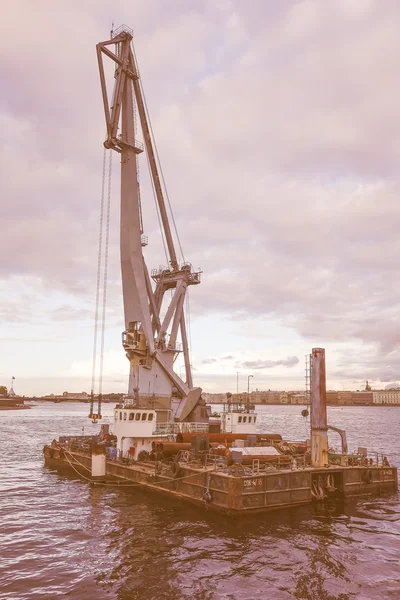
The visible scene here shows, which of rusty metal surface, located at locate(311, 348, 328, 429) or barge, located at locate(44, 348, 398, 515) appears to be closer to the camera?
barge, located at locate(44, 348, 398, 515)

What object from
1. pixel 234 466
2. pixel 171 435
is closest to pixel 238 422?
pixel 171 435

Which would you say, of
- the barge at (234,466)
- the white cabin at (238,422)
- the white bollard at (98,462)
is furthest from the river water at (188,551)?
the white cabin at (238,422)

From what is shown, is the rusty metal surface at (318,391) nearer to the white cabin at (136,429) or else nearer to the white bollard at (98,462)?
the white cabin at (136,429)

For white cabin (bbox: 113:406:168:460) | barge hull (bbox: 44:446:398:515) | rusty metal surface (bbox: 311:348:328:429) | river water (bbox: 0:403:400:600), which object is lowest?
river water (bbox: 0:403:400:600)

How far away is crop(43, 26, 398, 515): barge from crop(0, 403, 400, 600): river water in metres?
1.28

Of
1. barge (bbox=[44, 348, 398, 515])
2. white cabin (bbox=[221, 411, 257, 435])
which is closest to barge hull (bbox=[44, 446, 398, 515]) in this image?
barge (bbox=[44, 348, 398, 515])

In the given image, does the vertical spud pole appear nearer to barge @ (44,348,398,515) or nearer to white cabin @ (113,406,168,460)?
barge @ (44,348,398,515)

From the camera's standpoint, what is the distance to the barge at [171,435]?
1096 inches

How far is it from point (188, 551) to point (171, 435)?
17394mm

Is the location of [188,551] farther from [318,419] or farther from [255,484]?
[318,419]

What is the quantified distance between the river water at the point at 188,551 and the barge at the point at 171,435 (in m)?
1.28

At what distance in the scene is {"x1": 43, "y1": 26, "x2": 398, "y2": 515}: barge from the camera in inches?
1096

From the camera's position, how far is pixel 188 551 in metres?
21.6

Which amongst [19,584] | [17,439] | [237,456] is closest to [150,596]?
[19,584]
